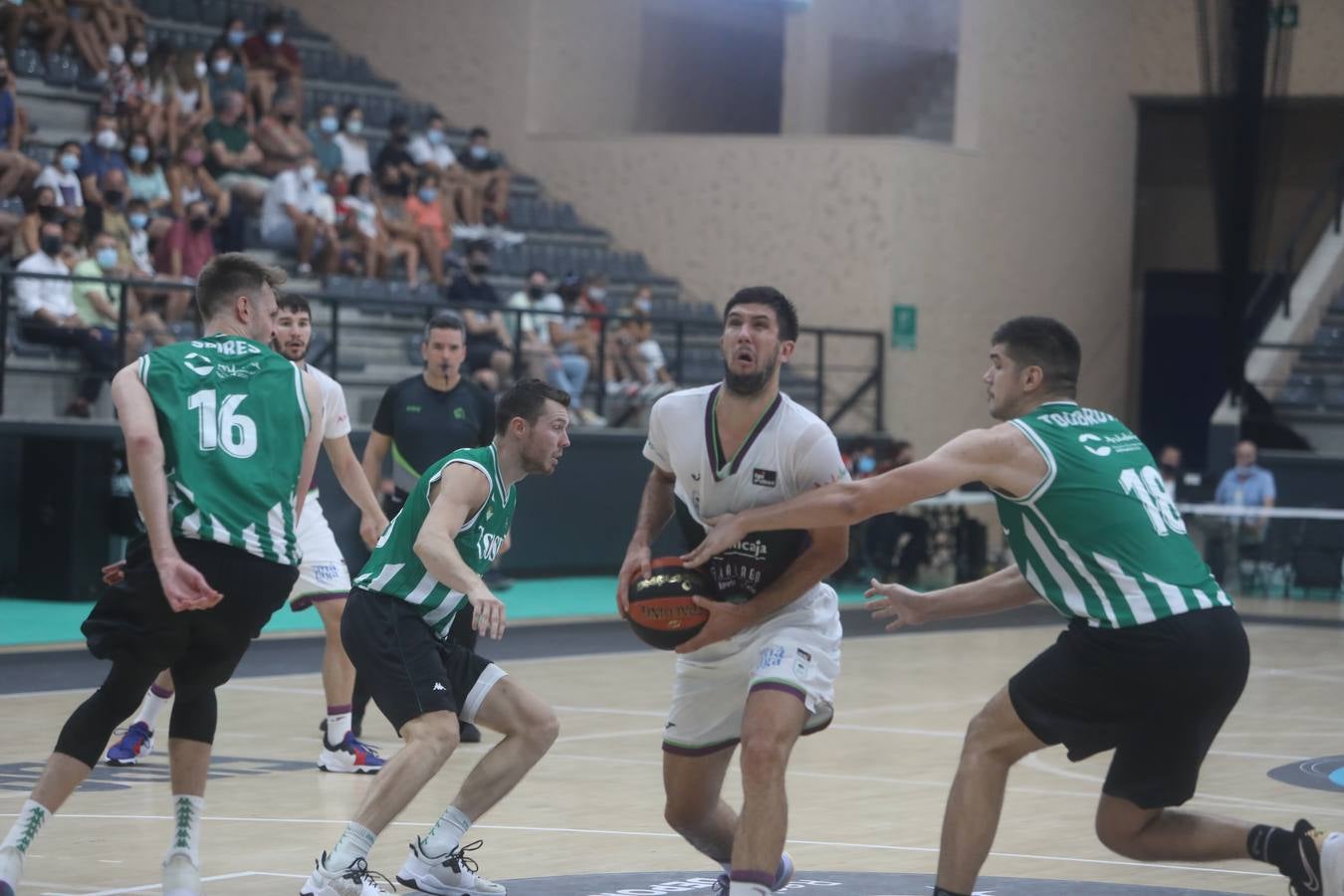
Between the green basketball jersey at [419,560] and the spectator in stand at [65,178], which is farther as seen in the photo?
the spectator in stand at [65,178]

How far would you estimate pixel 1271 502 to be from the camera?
2203 centimetres

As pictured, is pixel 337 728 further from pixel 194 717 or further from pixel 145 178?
pixel 145 178

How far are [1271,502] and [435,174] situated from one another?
9547 mm

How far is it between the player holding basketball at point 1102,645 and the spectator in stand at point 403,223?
1627cm

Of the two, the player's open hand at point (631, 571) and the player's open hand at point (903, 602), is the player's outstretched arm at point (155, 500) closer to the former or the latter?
the player's open hand at point (631, 571)

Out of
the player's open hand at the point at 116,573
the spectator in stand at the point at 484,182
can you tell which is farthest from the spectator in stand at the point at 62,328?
the player's open hand at the point at 116,573

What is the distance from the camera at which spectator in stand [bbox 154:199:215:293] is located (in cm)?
1883

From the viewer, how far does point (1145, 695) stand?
19.8 feet

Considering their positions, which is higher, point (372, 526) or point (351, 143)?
point (351, 143)

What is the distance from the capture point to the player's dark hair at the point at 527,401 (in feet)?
23.0

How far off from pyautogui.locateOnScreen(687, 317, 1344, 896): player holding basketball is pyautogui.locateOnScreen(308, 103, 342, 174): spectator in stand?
1667cm

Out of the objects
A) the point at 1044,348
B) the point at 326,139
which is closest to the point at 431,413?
the point at 1044,348

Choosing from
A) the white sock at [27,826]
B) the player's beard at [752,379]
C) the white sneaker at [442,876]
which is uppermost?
the player's beard at [752,379]

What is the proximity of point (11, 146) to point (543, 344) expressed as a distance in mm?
5322
